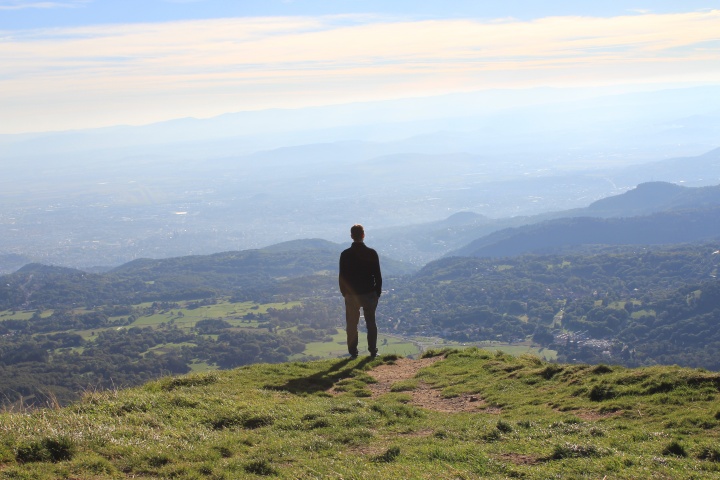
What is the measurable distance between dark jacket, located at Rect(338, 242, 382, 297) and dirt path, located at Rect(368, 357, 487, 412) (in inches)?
86.4

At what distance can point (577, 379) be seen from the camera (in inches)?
504

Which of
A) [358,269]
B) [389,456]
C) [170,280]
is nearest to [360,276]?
[358,269]

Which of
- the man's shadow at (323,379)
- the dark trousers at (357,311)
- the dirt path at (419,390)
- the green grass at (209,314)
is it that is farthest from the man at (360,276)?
the green grass at (209,314)

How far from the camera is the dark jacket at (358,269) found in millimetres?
15820

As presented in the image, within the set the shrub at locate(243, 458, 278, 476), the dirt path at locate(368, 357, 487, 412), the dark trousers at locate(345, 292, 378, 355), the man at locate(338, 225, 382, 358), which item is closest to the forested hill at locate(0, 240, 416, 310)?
the dirt path at locate(368, 357, 487, 412)

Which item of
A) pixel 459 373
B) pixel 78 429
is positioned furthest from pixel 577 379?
pixel 78 429

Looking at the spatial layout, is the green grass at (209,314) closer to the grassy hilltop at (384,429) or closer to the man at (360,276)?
the man at (360,276)

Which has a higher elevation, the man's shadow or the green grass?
the man's shadow

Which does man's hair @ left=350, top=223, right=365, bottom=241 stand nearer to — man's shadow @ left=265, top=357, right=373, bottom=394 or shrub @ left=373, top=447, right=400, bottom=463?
man's shadow @ left=265, top=357, right=373, bottom=394

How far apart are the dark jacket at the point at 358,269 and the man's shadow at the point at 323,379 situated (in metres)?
2.03

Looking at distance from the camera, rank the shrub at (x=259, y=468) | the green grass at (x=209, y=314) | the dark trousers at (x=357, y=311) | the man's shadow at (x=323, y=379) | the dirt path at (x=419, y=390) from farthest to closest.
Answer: the green grass at (x=209, y=314), the dark trousers at (x=357, y=311), the man's shadow at (x=323, y=379), the dirt path at (x=419, y=390), the shrub at (x=259, y=468)

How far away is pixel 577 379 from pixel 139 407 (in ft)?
27.9

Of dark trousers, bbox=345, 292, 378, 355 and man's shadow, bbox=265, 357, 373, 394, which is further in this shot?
dark trousers, bbox=345, 292, 378, 355

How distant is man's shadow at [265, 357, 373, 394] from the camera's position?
13.7 metres
